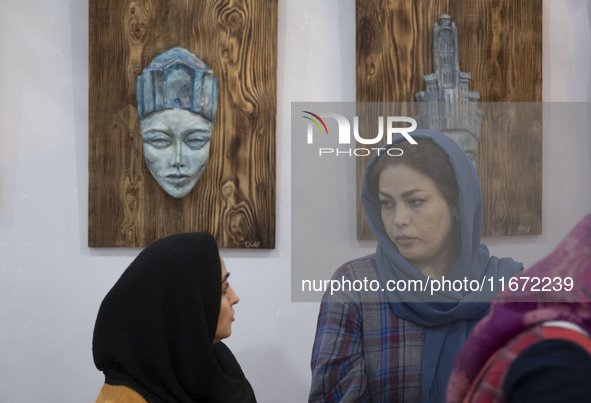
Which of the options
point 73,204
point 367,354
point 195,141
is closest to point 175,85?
point 195,141

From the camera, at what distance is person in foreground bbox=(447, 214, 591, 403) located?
481 millimetres

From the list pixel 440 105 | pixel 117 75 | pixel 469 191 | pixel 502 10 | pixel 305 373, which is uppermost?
pixel 502 10

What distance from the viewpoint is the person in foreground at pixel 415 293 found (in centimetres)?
125

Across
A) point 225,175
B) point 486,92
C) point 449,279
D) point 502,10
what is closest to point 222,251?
point 225,175

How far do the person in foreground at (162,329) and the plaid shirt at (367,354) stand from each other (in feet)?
0.91

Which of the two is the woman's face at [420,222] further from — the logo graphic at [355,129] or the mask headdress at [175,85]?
the mask headdress at [175,85]

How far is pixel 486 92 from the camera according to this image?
1.79m

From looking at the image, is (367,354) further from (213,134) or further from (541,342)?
(213,134)

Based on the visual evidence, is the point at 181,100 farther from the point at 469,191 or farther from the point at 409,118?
the point at 469,191

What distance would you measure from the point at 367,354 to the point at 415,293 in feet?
0.62

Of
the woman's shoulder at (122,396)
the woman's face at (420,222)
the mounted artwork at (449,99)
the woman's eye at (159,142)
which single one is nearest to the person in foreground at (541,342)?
the woman's face at (420,222)

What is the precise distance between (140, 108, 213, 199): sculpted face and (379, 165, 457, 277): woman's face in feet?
2.45

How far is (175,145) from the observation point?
69.5 inches

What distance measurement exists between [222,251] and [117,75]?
71 cm
